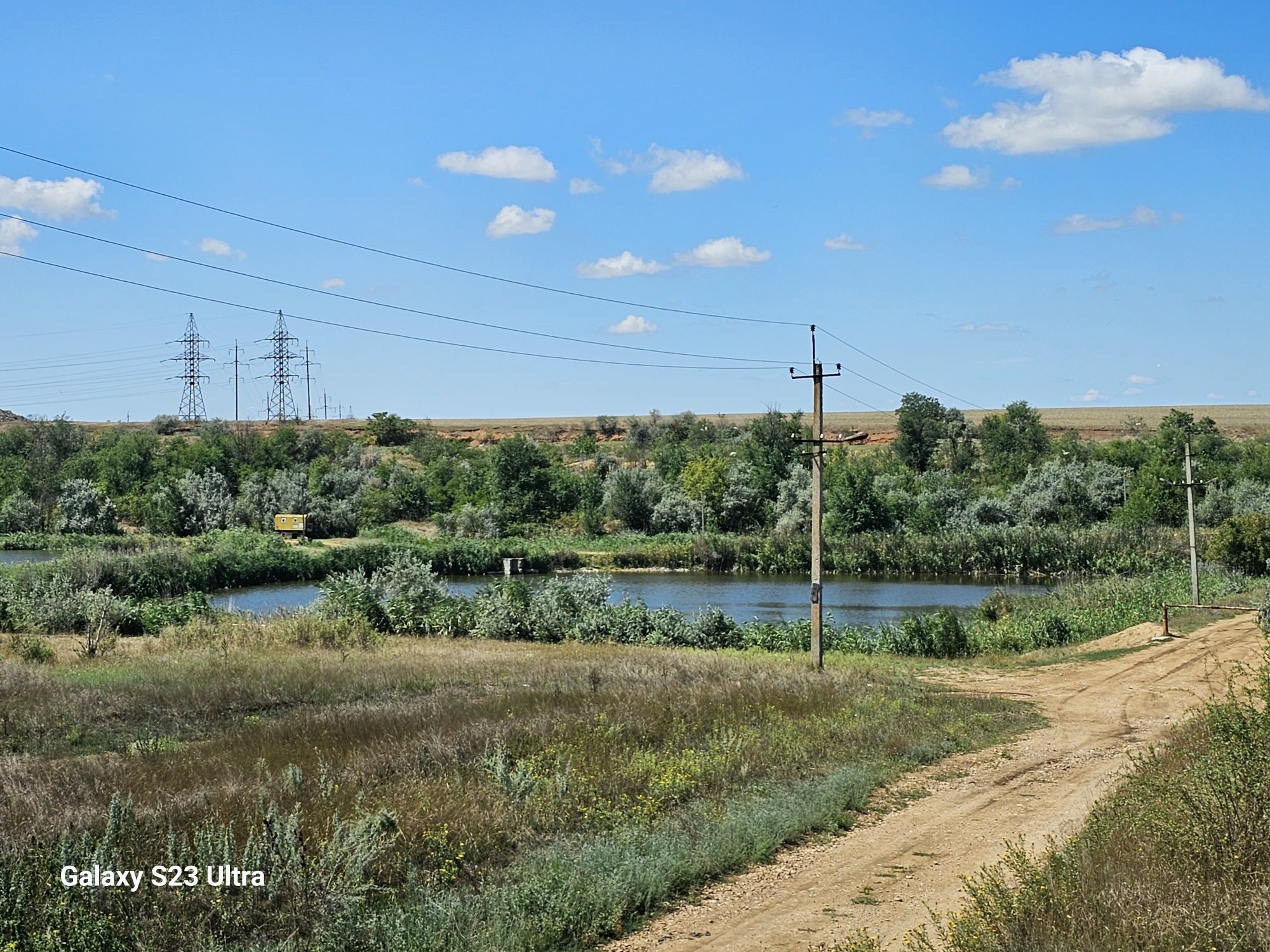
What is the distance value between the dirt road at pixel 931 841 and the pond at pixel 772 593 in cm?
2611

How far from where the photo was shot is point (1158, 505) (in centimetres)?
7169

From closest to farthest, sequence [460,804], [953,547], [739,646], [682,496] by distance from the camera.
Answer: [460,804] < [739,646] < [953,547] < [682,496]

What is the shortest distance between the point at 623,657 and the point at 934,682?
7231mm

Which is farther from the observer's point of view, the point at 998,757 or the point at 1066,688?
the point at 1066,688

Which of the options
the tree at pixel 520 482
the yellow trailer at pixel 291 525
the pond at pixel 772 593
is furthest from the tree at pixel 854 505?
the yellow trailer at pixel 291 525

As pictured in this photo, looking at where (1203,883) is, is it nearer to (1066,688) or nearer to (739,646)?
(1066,688)

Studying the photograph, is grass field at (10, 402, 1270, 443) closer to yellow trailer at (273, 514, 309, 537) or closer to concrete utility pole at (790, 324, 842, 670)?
yellow trailer at (273, 514, 309, 537)

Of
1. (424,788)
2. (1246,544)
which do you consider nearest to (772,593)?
(1246,544)

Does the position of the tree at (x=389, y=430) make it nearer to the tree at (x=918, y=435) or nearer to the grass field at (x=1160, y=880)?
the tree at (x=918, y=435)

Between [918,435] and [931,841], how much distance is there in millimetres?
103235

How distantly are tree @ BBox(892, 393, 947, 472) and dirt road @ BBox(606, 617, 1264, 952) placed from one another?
8979cm

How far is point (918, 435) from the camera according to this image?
366ft

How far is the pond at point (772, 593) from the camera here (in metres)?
→ 49.8

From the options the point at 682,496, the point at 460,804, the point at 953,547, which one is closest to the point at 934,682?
the point at 460,804
